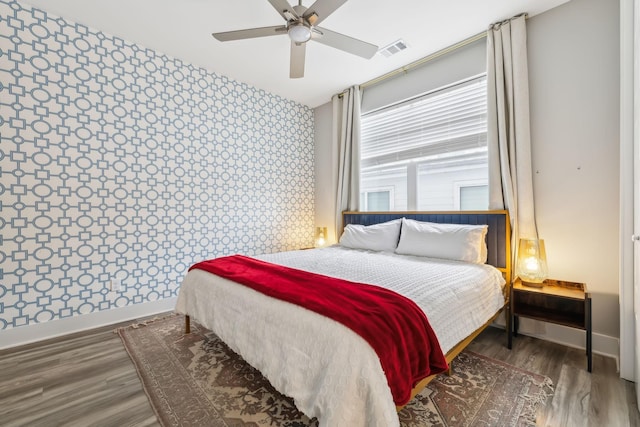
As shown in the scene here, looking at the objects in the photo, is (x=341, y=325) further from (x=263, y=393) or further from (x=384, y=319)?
(x=263, y=393)

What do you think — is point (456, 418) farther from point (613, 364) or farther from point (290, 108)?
point (290, 108)

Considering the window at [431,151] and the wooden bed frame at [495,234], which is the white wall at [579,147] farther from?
the window at [431,151]

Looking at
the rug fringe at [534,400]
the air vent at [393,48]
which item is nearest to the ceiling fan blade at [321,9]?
the air vent at [393,48]

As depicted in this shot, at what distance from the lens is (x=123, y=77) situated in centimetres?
272

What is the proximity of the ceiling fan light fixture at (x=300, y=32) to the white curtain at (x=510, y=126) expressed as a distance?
179 cm

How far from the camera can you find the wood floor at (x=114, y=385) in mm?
1412

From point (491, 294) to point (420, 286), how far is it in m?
0.83

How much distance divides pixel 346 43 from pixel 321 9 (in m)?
0.39

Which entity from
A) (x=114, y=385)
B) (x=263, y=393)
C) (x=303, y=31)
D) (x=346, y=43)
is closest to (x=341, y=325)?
(x=263, y=393)

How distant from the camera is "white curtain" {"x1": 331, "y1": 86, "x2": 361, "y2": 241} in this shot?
12.3 feet

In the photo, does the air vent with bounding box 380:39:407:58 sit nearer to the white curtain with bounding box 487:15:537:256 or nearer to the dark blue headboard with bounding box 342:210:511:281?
the white curtain with bounding box 487:15:537:256

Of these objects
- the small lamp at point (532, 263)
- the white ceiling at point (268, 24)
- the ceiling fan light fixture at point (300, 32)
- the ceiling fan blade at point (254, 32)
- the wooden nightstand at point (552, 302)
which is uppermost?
the white ceiling at point (268, 24)

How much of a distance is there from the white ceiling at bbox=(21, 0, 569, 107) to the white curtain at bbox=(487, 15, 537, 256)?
0.22 m

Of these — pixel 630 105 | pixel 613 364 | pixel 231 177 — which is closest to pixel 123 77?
pixel 231 177
